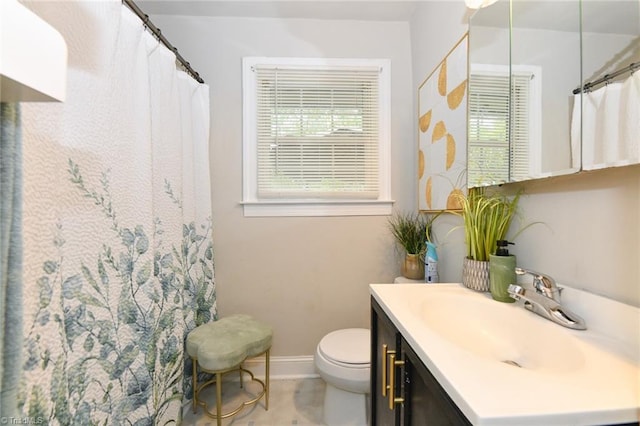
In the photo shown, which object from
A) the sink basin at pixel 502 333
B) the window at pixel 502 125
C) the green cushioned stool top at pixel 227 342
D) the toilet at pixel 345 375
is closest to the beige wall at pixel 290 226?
the green cushioned stool top at pixel 227 342

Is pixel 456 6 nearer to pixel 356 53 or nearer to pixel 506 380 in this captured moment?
pixel 356 53

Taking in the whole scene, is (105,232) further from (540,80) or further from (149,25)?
(540,80)

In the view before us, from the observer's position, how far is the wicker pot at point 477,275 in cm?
87

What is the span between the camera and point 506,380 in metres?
0.42

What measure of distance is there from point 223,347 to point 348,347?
594 millimetres

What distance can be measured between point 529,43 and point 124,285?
1521mm

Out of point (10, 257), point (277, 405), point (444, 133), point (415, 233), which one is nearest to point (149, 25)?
point (10, 257)

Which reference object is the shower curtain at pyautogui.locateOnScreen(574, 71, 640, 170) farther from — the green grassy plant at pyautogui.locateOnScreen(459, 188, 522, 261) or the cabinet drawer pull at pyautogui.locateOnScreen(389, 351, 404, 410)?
the cabinet drawer pull at pyautogui.locateOnScreen(389, 351, 404, 410)

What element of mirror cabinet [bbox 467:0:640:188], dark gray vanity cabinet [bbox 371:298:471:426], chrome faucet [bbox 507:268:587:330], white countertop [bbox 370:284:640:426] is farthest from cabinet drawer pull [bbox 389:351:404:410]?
mirror cabinet [bbox 467:0:640:188]

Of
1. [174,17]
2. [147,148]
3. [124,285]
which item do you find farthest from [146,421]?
[174,17]

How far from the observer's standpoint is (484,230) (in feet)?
2.97

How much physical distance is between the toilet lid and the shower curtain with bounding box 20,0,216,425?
28.0 inches

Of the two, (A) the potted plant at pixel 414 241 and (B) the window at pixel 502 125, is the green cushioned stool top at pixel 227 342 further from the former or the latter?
(B) the window at pixel 502 125

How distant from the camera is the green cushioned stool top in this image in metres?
1.18
